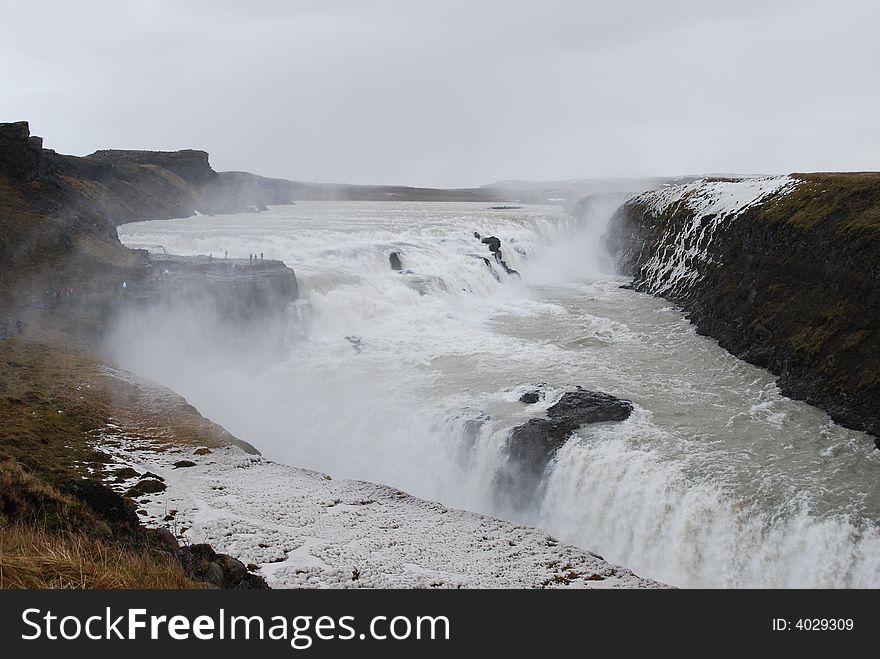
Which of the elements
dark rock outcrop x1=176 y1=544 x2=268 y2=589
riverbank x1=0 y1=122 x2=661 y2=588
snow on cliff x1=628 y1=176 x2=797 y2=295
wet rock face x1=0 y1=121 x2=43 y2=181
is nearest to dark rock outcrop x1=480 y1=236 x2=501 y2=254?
snow on cliff x1=628 y1=176 x2=797 y2=295

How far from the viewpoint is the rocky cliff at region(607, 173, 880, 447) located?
803 inches

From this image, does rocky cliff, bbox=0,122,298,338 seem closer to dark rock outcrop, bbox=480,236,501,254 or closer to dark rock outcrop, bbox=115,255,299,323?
dark rock outcrop, bbox=115,255,299,323

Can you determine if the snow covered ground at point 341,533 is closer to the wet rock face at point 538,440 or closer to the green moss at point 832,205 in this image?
the wet rock face at point 538,440

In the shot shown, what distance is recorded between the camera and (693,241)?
1515 inches

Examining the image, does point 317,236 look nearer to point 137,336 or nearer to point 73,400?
point 137,336

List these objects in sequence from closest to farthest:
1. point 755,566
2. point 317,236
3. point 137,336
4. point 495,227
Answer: point 755,566 → point 137,336 → point 317,236 → point 495,227

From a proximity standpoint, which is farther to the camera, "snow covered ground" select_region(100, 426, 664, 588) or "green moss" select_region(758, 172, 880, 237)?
"green moss" select_region(758, 172, 880, 237)

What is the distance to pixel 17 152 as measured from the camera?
1425 inches

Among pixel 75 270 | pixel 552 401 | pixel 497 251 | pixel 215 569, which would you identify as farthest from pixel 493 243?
pixel 215 569

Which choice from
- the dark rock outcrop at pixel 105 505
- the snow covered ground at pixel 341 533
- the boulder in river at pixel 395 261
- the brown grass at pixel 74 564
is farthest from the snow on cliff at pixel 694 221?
the brown grass at pixel 74 564

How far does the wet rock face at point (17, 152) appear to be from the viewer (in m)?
35.8

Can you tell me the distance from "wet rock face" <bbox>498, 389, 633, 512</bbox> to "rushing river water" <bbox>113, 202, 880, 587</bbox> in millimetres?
347
